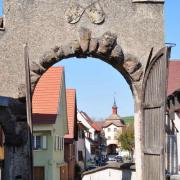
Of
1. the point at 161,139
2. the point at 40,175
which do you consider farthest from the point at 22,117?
the point at 40,175

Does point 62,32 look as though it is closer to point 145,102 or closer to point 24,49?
point 24,49

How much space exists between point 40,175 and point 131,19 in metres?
21.3

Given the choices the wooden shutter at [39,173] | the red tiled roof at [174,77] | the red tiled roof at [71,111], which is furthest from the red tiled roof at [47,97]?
the red tiled roof at [174,77]

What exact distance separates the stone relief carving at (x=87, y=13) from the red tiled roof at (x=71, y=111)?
29.4m

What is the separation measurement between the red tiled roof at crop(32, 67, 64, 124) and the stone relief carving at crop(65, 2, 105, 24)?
19564 mm

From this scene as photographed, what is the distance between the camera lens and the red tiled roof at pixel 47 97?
33.9 m

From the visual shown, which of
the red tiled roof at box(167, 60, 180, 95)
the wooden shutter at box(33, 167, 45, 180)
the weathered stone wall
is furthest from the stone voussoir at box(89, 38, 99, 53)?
the wooden shutter at box(33, 167, 45, 180)

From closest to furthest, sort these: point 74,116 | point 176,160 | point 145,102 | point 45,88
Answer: point 145,102, point 176,160, point 45,88, point 74,116

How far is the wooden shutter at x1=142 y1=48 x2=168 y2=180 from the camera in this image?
1267 centimetres

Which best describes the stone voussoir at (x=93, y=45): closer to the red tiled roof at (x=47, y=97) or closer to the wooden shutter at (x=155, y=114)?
the wooden shutter at (x=155, y=114)

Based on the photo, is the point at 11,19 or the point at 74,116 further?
the point at 74,116

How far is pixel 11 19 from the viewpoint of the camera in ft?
45.6

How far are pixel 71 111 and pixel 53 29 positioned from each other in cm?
2978

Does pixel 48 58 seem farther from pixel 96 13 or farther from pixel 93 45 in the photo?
pixel 96 13
